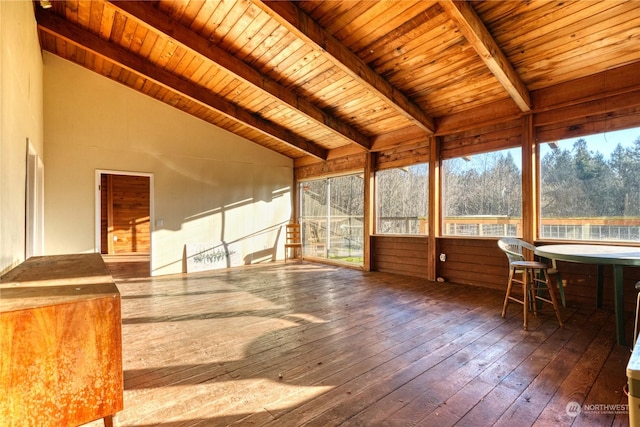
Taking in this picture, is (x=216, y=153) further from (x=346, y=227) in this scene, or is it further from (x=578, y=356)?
(x=578, y=356)

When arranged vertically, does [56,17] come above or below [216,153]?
above

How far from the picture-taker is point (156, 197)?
5.69 m

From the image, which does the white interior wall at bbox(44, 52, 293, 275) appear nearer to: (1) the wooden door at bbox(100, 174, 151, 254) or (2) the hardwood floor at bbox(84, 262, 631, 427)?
(2) the hardwood floor at bbox(84, 262, 631, 427)

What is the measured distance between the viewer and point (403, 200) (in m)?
5.48

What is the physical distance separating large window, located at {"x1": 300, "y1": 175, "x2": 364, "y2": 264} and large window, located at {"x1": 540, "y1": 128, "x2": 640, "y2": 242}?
3.16 metres

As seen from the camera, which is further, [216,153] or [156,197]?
[216,153]

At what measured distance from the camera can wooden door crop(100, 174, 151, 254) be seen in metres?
9.16

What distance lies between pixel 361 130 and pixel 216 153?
3.12 metres

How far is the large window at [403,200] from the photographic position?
5.17 metres

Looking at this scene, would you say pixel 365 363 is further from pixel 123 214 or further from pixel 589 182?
pixel 123 214

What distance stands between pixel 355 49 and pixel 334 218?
3901mm

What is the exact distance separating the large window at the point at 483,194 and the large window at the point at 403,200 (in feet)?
1.24

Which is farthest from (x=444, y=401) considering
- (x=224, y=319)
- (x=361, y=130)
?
(x=361, y=130)

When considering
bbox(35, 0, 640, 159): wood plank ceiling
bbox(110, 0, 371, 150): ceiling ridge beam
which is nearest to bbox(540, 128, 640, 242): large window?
bbox(35, 0, 640, 159): wood plank ceiling
